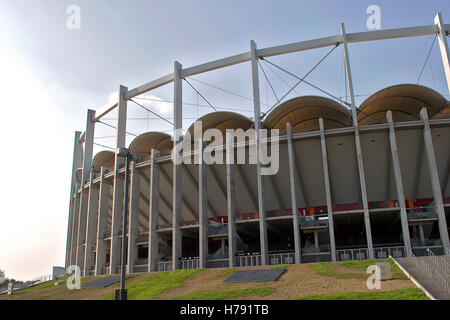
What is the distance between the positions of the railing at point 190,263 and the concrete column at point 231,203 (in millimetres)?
2997

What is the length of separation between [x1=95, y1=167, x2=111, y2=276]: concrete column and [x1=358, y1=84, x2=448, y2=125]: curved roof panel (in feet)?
88.1

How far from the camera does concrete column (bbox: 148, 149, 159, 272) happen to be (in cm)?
3647

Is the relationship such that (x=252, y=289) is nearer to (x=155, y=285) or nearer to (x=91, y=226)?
(x=155, y=285)

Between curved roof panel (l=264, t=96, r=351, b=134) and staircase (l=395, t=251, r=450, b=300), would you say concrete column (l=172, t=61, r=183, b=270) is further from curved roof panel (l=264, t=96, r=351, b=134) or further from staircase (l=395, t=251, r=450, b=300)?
staircase (l=395, t=251, r=450, b=300)

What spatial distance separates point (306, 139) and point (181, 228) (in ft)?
43.4

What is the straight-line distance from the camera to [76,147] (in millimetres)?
58375

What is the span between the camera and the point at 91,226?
4556 cm

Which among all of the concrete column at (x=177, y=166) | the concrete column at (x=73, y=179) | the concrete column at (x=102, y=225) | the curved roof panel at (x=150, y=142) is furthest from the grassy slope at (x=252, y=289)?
the concrete column at (x=73, y=179)

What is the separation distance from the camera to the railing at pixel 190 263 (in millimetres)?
34219

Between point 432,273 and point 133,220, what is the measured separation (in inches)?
1064

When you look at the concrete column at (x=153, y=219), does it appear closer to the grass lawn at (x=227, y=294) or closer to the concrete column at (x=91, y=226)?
the concrete column at (x=91, y=226)

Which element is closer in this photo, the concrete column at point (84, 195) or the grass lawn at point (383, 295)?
the grass lawn at point (383, 295)

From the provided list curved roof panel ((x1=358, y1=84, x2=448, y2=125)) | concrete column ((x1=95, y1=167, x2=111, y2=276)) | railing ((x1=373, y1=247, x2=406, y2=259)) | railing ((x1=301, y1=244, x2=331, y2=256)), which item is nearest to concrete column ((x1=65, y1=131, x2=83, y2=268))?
concrete column ((x1=95, y1=167, x2=111, y2=276))
